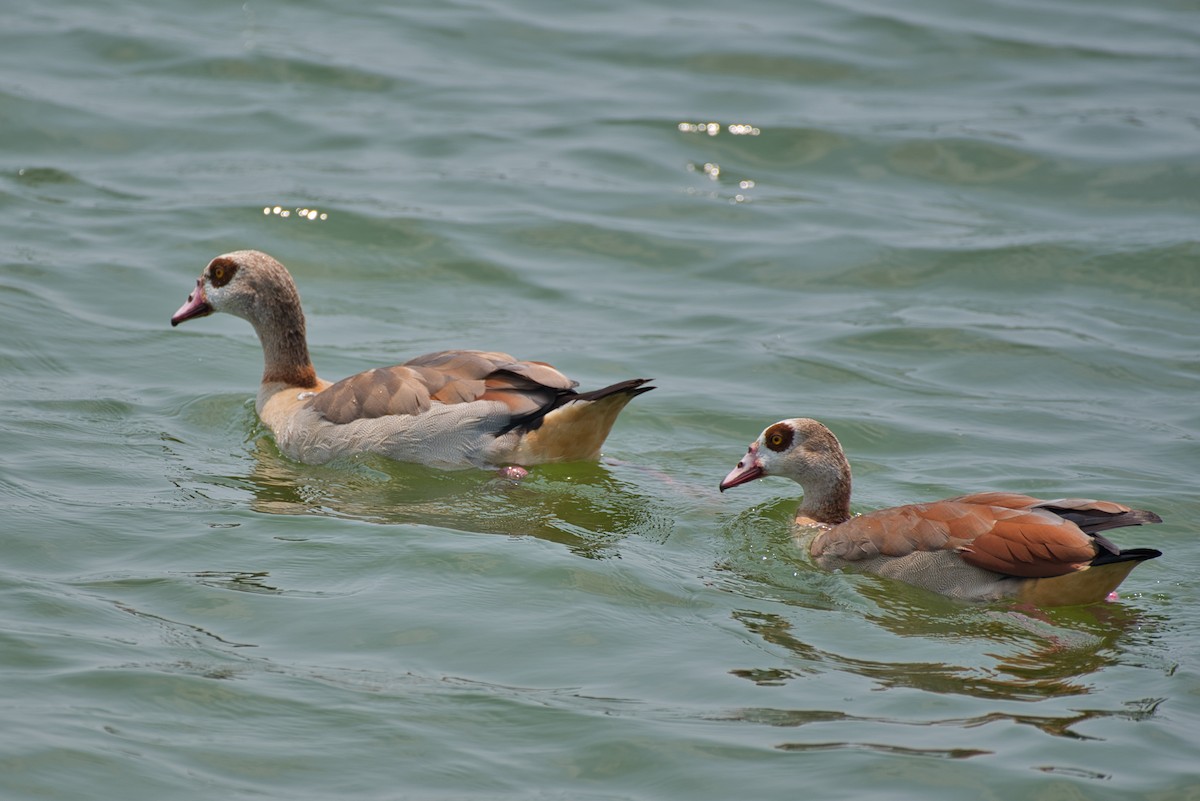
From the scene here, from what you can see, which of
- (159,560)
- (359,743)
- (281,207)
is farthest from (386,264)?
(359,743)

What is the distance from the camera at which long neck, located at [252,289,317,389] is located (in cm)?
1187

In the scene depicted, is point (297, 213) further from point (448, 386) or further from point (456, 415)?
point (456, 415)

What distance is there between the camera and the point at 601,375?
41.9ft

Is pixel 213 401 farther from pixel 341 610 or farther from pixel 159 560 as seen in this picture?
pixel 341 610

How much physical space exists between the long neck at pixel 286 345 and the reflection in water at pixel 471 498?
2.82 feet

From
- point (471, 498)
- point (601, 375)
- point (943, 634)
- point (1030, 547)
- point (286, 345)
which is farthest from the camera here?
point (601, 375)

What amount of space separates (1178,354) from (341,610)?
8079 millimetres

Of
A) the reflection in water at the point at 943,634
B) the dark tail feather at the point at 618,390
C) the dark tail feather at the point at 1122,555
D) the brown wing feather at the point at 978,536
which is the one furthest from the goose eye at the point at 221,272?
the dark tail feather at the point at 1122,555

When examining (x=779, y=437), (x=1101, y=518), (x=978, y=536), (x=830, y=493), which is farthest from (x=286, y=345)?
(x=1101, y=518)

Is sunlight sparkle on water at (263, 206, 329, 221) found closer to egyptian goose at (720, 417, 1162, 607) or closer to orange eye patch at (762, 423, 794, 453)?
orange eye patch at (762, 423, 794, 453)

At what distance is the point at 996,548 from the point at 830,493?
5.06ft

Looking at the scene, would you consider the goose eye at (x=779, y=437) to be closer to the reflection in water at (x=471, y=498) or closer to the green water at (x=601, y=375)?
the green water at (x=601, y=375)

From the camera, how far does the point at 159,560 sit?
866 cm

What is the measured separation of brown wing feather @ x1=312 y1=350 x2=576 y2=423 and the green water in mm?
519
